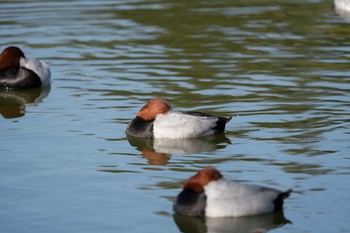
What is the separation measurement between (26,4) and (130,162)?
1388 centimetres

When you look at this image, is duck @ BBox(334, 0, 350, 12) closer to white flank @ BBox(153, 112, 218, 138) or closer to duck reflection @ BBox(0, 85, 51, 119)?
duck reflection @ BBox(0, 85, 51, 119)

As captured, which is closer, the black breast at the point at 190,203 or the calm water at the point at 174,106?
the black breast at the point at 190,203

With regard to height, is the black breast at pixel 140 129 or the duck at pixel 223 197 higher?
the duck at pixel 223 197

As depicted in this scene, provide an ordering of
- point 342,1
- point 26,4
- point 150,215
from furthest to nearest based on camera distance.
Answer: point 26,4
point 342,1
point 150,215

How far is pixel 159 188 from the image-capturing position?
11.7 meters

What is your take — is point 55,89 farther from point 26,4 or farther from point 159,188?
point 26,4

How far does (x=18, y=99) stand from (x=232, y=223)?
769 cm

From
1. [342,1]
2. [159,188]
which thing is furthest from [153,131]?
[342,1]

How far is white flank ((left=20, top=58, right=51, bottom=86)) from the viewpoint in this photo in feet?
59.0

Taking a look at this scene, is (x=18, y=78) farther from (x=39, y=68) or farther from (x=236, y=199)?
(x=236, y=199)

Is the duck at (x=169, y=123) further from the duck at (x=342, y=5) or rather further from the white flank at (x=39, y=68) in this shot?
the duck at (x=342, y=5)

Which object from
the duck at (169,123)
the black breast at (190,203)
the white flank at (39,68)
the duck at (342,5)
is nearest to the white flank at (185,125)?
the duck at (169,123)

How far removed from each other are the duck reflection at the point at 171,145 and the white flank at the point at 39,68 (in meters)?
4.18

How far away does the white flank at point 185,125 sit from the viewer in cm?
1398
